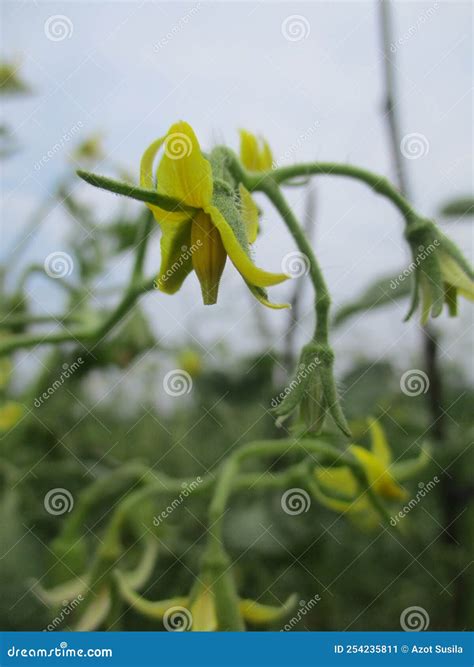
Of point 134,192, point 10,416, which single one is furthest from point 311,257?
point 10,416

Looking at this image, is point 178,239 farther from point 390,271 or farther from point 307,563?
point 307,563

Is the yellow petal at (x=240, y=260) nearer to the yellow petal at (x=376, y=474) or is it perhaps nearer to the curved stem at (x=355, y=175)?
the curved stem at (x=355, y=175)

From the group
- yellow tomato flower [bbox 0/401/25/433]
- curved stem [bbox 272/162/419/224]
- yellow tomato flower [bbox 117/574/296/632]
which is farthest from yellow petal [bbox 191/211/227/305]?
yellow tomato flower [bbox 0/401/25/433]

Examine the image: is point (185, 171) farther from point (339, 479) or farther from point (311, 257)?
point (339, 479)

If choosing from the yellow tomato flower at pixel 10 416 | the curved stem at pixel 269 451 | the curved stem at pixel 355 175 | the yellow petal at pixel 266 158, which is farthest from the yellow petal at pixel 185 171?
the yellow tomato flower at pixel 10 416

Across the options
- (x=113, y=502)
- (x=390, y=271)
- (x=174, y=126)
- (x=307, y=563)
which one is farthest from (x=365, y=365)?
(x=174, y=126)

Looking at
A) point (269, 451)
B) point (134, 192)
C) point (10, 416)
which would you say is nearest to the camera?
point (134, 192)

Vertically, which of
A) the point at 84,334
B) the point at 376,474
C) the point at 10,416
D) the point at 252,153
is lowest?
the point at 10,416

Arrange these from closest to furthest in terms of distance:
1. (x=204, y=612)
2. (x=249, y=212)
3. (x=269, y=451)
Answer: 1. (x=249, y=212)
2. (x=204, y=612)
3. (x=269, y=451)
